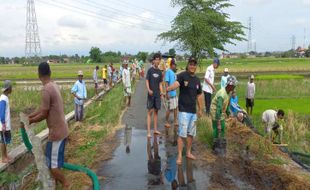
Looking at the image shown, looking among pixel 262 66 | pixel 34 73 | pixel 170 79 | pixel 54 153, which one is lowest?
pixel 54 153

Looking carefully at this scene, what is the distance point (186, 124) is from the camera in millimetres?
6512

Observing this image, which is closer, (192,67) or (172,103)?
(192,67)

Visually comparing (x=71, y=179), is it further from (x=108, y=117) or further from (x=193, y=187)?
(x=108, y=117)

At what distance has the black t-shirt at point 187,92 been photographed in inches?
256

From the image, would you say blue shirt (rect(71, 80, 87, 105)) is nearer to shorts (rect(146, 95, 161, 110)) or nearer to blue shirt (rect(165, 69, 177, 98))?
blue shirt (rect(165, 69, 177, 98))

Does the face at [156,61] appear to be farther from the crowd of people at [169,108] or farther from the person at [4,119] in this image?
the person at [4,119]

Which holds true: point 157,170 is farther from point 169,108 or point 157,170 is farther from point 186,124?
point 169,108

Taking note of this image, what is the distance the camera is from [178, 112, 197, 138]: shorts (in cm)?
649


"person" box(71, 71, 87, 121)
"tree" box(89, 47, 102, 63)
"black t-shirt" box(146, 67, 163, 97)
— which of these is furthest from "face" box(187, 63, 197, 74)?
"tree" box(89, 47, 102, 63)

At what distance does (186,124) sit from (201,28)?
20293 millimetres

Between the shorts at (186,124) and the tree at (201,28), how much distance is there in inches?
703

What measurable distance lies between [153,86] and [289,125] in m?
6.88

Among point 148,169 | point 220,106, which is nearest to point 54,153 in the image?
point 148,169

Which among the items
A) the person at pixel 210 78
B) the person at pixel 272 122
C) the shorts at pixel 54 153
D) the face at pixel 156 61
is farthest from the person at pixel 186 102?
the person at pixel 272 122
